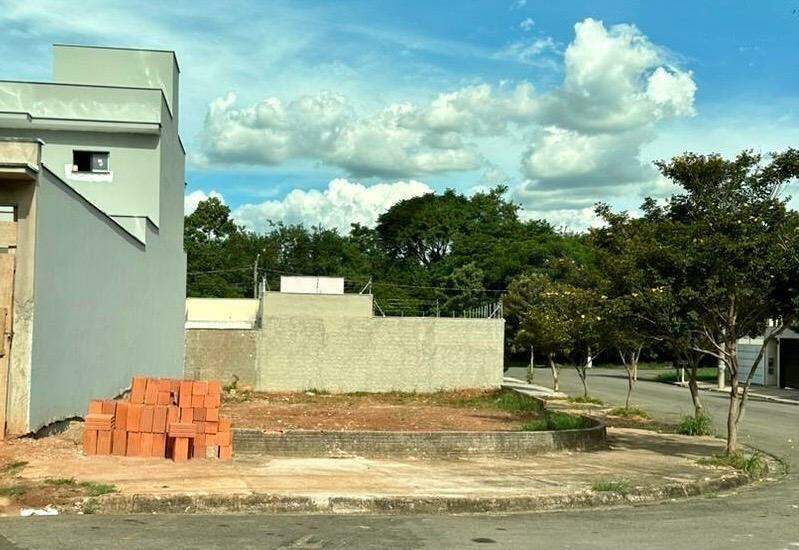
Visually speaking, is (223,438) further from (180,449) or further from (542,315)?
(542,315)

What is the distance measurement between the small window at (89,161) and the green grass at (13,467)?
17578 millimetres

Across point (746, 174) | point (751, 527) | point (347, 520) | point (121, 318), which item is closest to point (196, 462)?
point (347, 520)

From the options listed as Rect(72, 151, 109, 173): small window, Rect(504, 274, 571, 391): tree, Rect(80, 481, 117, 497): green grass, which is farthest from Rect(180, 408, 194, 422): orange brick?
Rect(72, 151, 109, 173): small window

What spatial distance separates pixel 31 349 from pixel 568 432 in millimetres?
9207

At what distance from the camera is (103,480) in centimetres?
1055

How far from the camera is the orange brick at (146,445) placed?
1249 centimetres

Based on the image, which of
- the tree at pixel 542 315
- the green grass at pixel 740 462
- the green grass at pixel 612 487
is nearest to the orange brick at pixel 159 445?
the green grass at pixel 612 487

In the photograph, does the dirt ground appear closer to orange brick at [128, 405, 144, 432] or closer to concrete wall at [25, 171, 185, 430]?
concrete wall at [25, 171, 185, 430]

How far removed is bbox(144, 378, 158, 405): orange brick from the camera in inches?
502

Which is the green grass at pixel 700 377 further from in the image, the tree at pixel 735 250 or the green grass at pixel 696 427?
the tree at pixel 735 250

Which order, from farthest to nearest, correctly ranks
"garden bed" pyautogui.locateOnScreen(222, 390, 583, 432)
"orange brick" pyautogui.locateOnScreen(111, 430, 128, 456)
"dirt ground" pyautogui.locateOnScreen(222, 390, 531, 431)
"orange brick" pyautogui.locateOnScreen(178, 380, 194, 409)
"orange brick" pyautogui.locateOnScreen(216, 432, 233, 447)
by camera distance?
"dirt ground" pyautogui.locateOnScreen(222, 390, 531, 431) → "garden bed" pyautogui.locateOnScreen(222, 390, 583, 432) → "orange brick" pyautogui.locateOnScreen(178, 380, 194, 409) → "orange brick" pyautogui.locateOnScreen(216, 432, 233, 447) → "orange brick" pyautogui.locateOnScreen(111, 430, 128, 456)

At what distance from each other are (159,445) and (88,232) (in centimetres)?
565

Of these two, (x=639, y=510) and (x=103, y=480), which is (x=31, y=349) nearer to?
(x=103, y=480)

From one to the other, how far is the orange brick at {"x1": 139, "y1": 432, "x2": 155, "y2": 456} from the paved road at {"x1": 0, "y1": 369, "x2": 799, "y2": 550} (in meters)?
3.44
